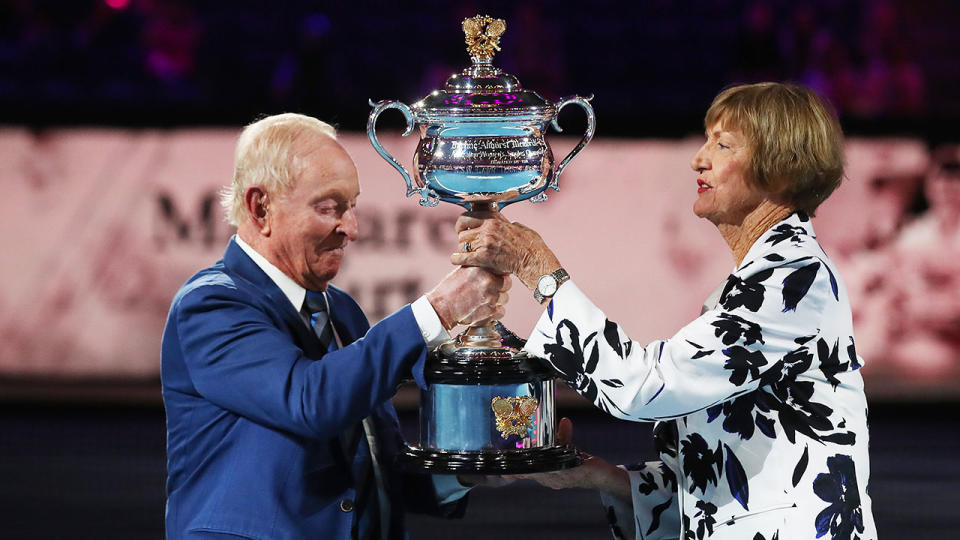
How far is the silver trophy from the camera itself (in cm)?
310

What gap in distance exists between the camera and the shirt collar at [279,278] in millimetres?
3082

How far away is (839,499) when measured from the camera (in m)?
2.95

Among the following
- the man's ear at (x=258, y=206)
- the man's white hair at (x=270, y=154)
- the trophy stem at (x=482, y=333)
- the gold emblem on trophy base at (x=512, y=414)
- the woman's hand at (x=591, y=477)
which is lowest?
the woman's hand at (x=591, y=477)

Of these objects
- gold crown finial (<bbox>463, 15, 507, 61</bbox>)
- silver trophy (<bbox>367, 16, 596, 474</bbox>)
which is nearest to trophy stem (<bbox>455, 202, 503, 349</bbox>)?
silver trophy (<bbox>367, 16, 596, 474</bbox>)

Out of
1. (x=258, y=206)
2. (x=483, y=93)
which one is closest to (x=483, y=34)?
(x=483, y=93)

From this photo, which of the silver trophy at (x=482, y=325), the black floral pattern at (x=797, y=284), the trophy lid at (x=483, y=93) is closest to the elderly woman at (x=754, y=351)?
the black floral pattern at (x=797, y=284)

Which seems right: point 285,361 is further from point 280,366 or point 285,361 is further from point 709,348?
point 709,348

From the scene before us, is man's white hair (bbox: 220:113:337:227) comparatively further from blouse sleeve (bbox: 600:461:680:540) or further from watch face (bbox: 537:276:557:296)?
blouse sleeve (bbox: 600:461:680:540)

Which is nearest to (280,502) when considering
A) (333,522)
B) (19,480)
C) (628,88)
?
(333,522)

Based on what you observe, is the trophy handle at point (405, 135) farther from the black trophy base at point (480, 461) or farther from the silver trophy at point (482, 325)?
the black trophy base at point (480, 461)

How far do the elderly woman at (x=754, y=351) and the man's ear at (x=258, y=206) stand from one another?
1.38ft

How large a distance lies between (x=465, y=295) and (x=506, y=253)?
4.9 inches

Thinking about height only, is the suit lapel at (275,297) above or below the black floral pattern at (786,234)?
below

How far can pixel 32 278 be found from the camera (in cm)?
841
